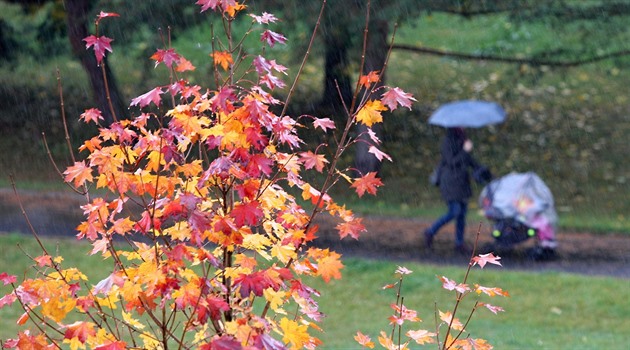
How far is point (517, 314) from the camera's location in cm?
934

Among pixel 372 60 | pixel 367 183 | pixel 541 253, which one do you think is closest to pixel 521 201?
pixel 541 253

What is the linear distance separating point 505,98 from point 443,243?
11.0m

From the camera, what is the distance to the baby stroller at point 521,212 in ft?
36.9

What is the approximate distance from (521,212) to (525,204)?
0.34 feet

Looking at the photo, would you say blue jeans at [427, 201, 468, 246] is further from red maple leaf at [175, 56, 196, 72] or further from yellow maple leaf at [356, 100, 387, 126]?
yellow maple leaf at [356, 100, 387, 126]

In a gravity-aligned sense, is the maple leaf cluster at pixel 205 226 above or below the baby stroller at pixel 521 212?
above

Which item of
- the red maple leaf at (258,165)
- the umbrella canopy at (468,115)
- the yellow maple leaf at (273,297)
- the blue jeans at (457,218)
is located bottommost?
the blue jeans at (457,218)

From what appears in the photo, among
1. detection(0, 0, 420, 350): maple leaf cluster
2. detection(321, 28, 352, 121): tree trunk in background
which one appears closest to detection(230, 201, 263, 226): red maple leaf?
detection(0, 0, 420, 350): maple leaf cluster

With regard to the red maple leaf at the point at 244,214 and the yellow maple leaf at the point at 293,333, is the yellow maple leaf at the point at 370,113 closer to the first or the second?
the red maple leaf at the point at 244,214

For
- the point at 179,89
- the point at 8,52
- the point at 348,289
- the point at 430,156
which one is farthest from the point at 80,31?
the point at 179,89

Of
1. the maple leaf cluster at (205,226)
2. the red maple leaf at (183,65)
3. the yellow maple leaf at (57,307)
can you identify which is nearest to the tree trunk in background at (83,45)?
the red maple leaf at (183,65)

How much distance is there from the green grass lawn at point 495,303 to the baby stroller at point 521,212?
28.0 inches

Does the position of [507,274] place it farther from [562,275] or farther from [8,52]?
[8,52]

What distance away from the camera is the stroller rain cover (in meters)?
11.2
